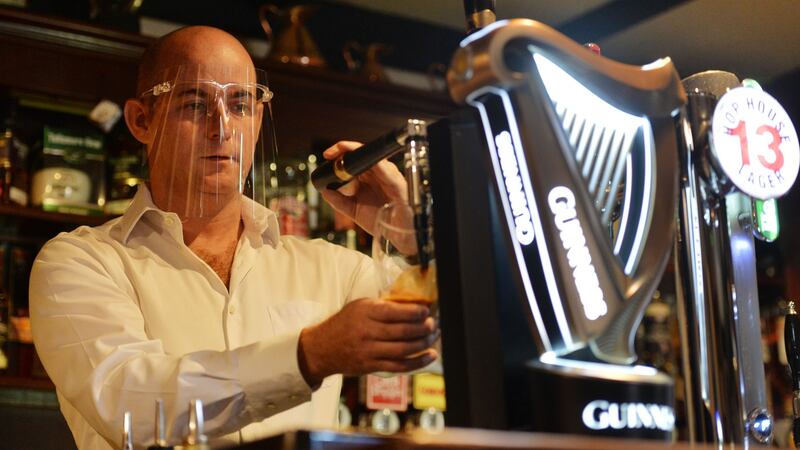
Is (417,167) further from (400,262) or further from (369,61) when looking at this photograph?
(369,61)

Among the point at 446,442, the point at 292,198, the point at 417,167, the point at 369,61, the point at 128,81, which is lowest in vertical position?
the point at 446,442

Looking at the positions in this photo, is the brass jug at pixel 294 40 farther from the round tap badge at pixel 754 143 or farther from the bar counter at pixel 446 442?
the bar counter at pixel 446 442

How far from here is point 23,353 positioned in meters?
3.12

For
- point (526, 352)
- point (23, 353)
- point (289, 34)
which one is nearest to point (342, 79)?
point (289, 34)

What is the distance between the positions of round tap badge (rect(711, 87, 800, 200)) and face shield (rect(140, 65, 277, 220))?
77 cm

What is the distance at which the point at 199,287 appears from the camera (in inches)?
68.6

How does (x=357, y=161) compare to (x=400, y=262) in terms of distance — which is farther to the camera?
(x=357, y=161)

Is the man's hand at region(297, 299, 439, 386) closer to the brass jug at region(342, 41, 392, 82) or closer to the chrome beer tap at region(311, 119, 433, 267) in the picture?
the chrome beer tap at region(311, 119, 433, 267)

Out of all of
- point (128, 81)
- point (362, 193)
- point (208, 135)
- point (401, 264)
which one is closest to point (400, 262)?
point (401, 264)

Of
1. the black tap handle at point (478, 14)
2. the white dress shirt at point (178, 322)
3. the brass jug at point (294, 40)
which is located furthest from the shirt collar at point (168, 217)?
the brass jug at point (294, 40)

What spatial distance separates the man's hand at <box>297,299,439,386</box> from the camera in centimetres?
101

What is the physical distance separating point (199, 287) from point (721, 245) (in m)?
0.95

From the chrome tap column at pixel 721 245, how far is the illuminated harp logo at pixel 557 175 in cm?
12

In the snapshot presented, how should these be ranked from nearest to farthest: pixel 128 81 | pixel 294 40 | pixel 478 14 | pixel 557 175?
pixel 557 175 → pixel 478 14 → pixel 128 81 → pixel 294 40
